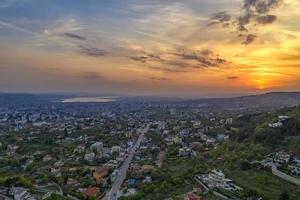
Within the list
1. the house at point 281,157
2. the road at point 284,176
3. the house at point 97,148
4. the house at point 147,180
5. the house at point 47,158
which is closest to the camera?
→ the road at point 284,176

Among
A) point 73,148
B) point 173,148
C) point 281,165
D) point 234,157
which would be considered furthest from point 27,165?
point 281,165

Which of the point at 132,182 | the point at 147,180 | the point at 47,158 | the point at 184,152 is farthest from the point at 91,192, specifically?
the point at 184,152

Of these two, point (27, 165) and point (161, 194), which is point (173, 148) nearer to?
point (27, 165)

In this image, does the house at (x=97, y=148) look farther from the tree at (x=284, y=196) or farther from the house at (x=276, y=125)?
the tree at (x=284, y=196)

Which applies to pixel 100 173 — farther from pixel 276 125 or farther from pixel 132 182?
pixel 276 125

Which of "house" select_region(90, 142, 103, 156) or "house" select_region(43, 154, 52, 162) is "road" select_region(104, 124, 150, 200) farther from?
"house" select_region(43, 154, 52, 162)

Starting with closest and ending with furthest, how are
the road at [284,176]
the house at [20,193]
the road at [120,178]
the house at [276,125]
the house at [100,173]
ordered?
the house at [20,193] < the road at [284,176] < the road at [120,178] < the house at [100,173] < the house at [276,125]

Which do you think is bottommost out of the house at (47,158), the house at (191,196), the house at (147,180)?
the house at (47,158)

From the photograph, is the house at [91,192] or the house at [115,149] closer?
the house at [91,192]

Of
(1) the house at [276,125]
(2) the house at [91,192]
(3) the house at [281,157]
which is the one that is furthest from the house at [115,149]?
(3) the house at [281,157]

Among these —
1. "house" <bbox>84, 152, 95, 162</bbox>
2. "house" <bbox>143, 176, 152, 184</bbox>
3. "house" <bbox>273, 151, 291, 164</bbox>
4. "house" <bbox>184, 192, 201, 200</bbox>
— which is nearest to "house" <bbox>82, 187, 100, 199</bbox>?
"house" <bbox>143, 176, 152, 184</bbox>

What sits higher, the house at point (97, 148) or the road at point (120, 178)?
the house at point (97, 148)
